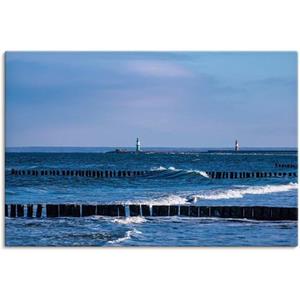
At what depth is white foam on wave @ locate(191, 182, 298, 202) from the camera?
11.0 metres

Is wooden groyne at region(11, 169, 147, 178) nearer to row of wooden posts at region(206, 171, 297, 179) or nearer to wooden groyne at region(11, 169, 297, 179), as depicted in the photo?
wooden groyne at region(11, 169, 297, 179)

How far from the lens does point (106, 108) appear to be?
11.1 meters

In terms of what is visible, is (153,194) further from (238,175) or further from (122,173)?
(238,175)

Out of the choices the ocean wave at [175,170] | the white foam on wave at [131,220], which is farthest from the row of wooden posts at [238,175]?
the white foam on wave at [131,220]

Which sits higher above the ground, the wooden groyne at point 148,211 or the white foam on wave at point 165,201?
the white foam on wave at point 165,201

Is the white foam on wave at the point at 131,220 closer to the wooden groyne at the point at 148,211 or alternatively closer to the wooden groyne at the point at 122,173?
the wooden groyne at the point at 148,211

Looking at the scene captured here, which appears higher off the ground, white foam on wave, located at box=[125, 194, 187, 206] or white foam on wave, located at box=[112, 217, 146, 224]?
white foam on wave, located at box=[125, 194, 187, 206]

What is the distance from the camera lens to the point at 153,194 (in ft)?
36.4

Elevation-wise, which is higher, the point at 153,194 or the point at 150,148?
the point at 150,148

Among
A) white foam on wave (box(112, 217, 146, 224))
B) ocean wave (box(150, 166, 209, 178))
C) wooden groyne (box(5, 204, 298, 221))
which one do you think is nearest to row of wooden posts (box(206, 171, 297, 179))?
ocean wave (box(150, 166, 209, 178))
